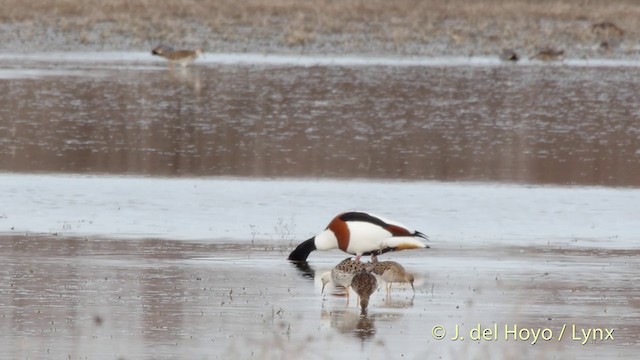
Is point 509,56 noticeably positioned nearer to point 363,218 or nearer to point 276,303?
point 363,218

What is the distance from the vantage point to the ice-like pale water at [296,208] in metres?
13.6

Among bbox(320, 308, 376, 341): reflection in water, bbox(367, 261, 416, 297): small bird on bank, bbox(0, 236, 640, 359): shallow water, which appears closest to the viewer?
bbox(0, 236, 640, 359): shallow water

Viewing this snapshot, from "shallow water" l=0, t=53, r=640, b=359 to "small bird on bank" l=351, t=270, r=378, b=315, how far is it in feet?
0.31

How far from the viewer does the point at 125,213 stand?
14617mm

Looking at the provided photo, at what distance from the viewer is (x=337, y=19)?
5144 cm

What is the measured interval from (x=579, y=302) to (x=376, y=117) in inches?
587

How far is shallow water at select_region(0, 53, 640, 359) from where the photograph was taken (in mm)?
9109

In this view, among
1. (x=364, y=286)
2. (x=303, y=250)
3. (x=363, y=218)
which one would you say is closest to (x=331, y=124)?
(x=303, y=250)

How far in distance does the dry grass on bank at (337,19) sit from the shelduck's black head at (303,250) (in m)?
30.3

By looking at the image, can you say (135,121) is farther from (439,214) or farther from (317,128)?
(439,214)

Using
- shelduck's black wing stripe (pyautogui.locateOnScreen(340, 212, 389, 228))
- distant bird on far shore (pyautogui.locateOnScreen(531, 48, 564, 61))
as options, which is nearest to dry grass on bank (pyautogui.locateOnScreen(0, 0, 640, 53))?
distant bird on far shore (pyautogui.locateOnScreen(531, 48, 564, 61))

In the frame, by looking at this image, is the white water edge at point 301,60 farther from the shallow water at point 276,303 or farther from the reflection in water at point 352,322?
the reflection in water at point 352,322

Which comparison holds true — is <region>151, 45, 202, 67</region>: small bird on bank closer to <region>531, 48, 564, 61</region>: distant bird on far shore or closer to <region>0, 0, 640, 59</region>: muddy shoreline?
<region>0, 0, 640, 59</region>: muddy shoreline

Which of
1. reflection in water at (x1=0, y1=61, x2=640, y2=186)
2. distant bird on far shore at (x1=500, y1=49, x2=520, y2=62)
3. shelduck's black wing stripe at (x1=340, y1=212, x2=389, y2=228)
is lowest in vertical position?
reflection in water at (x1=0, y1=61, x2=640, y2=186)
